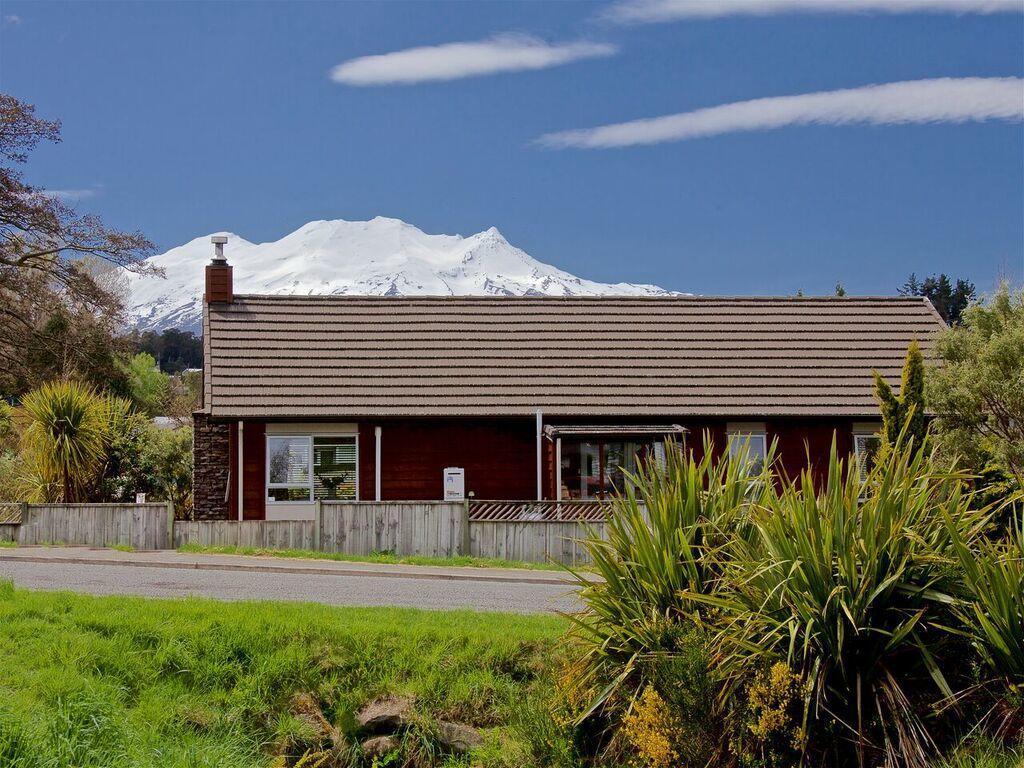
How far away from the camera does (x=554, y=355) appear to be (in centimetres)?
3100

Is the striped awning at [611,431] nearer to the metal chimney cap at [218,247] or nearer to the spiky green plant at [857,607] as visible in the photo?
the metal chimney cap at [218,247]

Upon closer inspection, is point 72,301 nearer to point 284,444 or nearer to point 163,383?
point 163,383

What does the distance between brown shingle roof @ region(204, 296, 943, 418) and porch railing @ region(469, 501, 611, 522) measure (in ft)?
12.9

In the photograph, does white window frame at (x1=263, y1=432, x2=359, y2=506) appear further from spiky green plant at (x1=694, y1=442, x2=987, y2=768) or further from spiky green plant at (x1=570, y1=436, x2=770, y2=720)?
spiky green plant at (x1=694, y1=442, x2=987, y2=768)

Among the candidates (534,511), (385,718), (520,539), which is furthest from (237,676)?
(534,511)

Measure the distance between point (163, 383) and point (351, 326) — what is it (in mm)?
26337

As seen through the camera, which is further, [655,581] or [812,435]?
[812,435]

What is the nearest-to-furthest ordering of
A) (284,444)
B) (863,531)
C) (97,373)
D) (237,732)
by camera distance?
(863,531) < (237,732) < (284,444) < (97,373)

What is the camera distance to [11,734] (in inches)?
393

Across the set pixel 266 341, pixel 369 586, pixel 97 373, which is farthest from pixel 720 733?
pixel 97 373

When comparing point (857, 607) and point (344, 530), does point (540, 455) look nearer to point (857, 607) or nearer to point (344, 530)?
point (344, 530)

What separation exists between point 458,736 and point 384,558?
11165mm

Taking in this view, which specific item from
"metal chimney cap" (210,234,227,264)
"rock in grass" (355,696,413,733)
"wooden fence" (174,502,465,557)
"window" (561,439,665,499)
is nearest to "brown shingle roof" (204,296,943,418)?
"window" (561,439,665,499)

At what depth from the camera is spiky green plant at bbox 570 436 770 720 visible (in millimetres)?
9961
